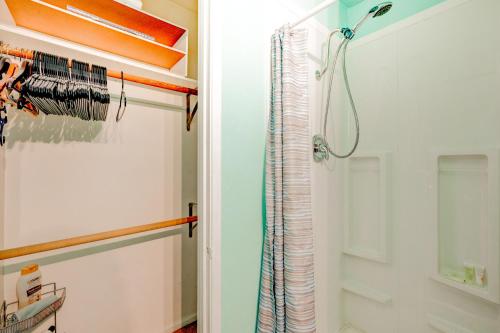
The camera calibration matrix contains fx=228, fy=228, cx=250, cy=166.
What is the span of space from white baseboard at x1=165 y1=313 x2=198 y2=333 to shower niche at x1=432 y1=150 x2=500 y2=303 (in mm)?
1660

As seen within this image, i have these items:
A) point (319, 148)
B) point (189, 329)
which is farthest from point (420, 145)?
point (189, 329)

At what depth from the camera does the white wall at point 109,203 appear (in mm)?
1188

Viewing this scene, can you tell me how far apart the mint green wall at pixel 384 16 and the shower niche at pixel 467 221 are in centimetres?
81

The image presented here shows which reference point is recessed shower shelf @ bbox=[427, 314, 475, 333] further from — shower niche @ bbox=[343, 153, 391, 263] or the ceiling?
the ceiling

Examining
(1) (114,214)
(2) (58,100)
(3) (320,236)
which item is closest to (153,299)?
(1) (114,214)

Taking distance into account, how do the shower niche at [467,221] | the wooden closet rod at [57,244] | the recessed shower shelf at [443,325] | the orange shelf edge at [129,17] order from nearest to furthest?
the wooden closet rod at [57,244] < the shower niche at [467,221] < the recessed shower shelf at [443,325] < the orange shelf edge at [129,17]

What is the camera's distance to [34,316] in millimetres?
1117

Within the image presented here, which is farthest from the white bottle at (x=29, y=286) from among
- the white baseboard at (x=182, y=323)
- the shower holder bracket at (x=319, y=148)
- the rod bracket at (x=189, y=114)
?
the shower holder bracket at (x=319, y=148)

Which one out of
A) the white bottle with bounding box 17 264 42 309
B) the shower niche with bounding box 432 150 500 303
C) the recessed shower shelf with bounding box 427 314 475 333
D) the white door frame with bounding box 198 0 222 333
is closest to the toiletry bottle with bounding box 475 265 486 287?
the shower niche with bounding box 432 150 500 303

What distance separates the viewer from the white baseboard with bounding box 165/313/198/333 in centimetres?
169

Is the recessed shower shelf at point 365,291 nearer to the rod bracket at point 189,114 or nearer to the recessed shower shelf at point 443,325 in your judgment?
the recessed shower shelf at point 443,325

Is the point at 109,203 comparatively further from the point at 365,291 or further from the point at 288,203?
the point at 365,291

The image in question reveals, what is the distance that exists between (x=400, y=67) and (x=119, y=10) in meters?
1.63

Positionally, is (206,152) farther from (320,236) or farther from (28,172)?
(28,172)
